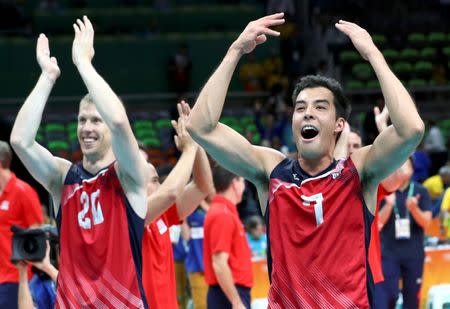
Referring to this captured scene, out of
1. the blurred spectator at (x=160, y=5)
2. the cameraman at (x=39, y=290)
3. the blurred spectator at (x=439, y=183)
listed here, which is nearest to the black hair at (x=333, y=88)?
the cameraman at (x=39, y=290)

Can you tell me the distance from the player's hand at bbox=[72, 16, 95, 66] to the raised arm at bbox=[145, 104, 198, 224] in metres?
0.98

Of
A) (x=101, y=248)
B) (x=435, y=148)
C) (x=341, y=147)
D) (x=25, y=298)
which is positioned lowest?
(x=435, y=148)

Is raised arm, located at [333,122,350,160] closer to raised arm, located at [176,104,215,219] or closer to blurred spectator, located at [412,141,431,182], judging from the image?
raised arm, located at [176,104,215,219]

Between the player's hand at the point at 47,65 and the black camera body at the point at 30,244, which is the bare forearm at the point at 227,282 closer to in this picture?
the black camera body at the point at 30,244

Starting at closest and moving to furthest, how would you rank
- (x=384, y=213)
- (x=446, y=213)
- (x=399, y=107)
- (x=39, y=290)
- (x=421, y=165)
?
(x=399, y=107)
(x=39, y=290)
(x=384, y=213)
(x=446, y=213)
(x=421, y=165)

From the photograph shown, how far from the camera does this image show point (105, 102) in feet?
15.3

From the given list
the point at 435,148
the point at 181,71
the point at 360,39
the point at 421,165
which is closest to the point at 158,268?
the point at 360,39

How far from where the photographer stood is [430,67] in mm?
23188

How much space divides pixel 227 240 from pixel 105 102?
390 centimetres

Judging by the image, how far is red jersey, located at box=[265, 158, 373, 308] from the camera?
4488mm

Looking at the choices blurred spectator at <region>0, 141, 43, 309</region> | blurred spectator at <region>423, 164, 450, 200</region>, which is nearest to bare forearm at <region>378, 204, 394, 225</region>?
blurred spectator at <region>0, 141, 43, 309</region>

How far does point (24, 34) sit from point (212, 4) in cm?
476

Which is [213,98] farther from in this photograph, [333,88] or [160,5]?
[160,5]

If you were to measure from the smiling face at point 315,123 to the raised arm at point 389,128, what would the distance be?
0.18m
